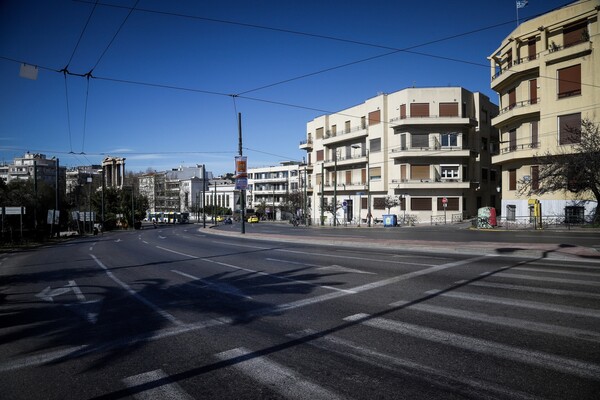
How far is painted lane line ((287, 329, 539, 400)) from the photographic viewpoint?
11.7 ft

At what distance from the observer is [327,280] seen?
949 cm

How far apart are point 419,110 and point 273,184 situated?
5901 centimetres

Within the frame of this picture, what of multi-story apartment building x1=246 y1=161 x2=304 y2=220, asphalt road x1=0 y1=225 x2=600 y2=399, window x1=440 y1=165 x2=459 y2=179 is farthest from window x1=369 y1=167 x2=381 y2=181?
asphalt road x1=0 y1=225 x2=600 y2=399

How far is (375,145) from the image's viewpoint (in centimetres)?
5178

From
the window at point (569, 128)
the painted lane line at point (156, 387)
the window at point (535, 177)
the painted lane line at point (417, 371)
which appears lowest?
the painted lane line at point (156, 387)

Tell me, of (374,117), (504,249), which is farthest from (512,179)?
(504,249)

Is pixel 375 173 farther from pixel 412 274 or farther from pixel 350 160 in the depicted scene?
pixel 412 274

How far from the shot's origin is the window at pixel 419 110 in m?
47.0

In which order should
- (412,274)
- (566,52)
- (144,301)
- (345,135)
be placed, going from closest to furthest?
(144,301) < (412,274) < (566,52) < (345,135)

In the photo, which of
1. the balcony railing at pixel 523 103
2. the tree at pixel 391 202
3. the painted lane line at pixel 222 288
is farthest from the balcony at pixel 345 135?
the painted lane line at pixel 222 288

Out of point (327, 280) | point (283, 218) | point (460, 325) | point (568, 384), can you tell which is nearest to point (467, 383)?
point (568, 384)

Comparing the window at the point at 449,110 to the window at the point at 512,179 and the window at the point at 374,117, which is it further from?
the window at the point at 512,179

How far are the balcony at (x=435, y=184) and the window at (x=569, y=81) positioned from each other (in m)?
16.1

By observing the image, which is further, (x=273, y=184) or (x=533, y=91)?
(x=273, y=184)
